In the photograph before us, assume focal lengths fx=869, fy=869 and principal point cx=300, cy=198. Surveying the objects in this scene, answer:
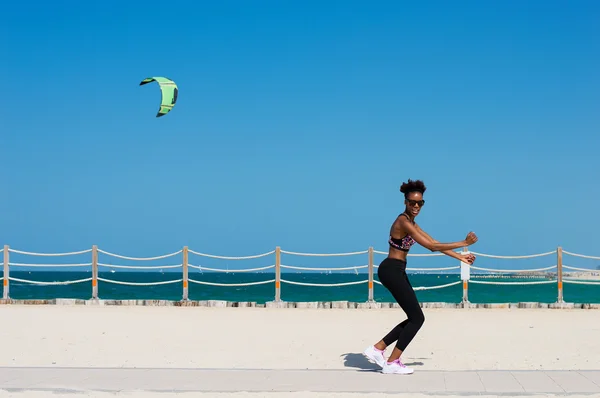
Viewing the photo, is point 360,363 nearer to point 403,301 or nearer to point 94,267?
point 403,301

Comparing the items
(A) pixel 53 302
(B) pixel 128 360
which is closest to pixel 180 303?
(A) pixel 53 302

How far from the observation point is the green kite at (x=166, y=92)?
1530cm

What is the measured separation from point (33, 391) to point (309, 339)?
4543 mm

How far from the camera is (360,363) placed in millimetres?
8719

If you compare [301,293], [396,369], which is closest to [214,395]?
[396,369]

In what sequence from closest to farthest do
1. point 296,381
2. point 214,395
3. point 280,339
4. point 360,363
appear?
point 214,395 < point 296,381 < point 360,363 < point 280,339

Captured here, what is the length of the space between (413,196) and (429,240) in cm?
52

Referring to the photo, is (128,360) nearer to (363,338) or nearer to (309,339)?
(309,339)

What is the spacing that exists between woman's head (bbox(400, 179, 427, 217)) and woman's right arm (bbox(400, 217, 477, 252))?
6.6 inches

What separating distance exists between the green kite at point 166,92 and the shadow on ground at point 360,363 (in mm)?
7218

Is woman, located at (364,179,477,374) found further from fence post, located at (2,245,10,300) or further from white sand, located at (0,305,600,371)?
fence post, located at (2,245,10,300)

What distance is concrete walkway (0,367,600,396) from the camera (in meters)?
6.85

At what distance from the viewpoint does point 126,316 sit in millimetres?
14227

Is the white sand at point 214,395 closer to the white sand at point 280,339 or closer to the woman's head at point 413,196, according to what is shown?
the white sand at point 280,339
